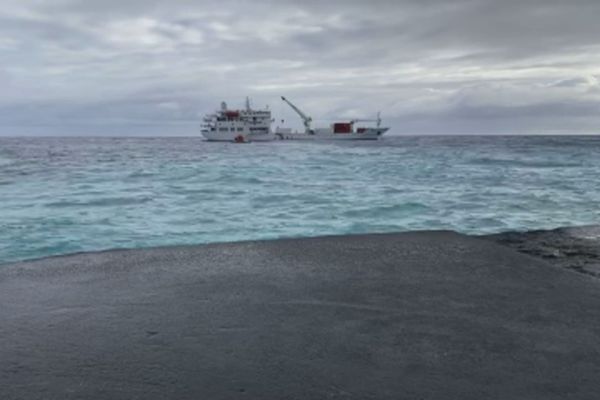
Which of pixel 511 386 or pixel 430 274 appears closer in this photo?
pixel 511 386

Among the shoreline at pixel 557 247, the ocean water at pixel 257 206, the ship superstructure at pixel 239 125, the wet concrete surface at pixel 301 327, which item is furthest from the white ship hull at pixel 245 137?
the wet concrete surface at pixel 301 327

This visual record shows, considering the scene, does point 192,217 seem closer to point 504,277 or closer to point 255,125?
point 504,277

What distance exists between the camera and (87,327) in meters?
3.09

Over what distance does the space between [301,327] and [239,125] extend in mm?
76028

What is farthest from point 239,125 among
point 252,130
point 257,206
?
point 257,206

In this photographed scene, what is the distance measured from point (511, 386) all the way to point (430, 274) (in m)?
1.88

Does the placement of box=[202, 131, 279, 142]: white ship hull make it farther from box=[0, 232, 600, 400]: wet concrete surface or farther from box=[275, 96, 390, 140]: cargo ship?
box=[0, 232, 600, 400]: wet concrete surface

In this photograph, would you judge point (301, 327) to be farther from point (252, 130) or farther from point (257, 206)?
point (252, 130)

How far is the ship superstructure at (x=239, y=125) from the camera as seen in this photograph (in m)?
77.7

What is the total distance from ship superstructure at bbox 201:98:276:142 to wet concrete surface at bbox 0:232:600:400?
72279mm

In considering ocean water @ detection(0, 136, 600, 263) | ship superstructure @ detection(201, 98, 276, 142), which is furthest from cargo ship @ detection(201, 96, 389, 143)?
ocean water @ detection(0, 136, 600, 263)

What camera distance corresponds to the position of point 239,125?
7775cm

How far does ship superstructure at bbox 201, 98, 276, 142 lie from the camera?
77.7 m

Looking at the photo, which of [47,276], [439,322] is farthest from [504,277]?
[47,276]
